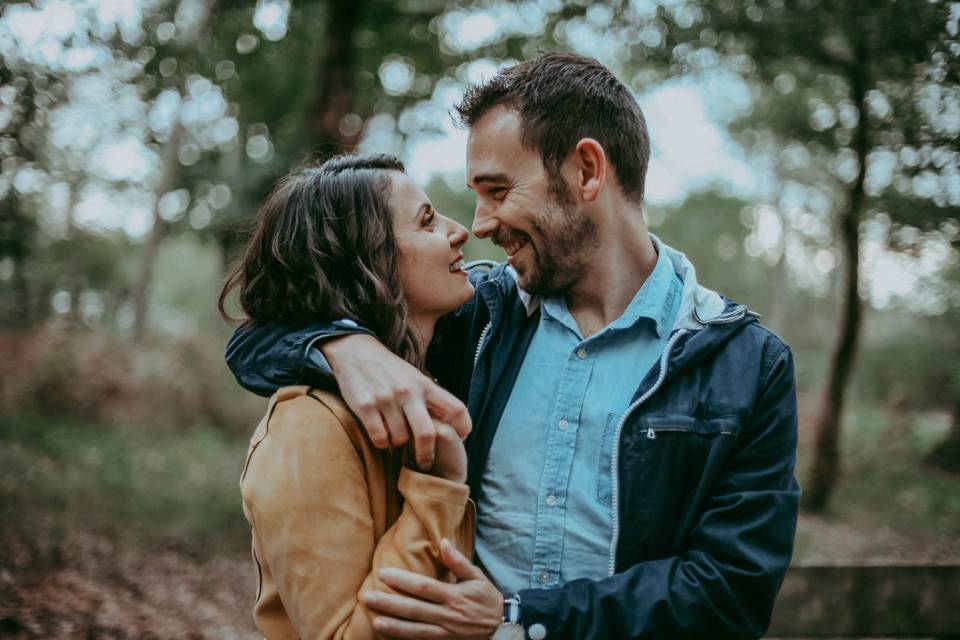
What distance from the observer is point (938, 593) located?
11.4 ft

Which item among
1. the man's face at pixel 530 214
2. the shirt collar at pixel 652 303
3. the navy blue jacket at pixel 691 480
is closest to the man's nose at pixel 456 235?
the man's face at pixel 530 214

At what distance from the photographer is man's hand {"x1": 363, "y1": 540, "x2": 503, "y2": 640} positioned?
173 cm

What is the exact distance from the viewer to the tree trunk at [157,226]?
13164 millimetres

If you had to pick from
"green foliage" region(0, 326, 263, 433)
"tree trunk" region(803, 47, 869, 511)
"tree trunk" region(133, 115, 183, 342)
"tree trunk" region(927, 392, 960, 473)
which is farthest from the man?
"tree trunk" region(133, 115, 183, 342)

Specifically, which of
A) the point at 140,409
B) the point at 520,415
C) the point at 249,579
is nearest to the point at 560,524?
the point at 520,415

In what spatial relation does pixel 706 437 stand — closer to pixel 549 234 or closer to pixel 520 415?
pixel 520 415

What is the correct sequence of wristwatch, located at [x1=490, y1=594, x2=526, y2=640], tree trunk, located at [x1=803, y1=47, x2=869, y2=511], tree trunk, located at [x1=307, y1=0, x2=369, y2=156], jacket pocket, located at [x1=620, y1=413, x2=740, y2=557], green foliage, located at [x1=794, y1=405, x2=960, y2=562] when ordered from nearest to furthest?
wristwatch, located at [x1=490, y1=594, x2=526, y2=640] < jacket pocket, located at [x1=620, y1=413, x2=740, y2=557] < green foliage, located at [x1=794, y1=405, x2=960, y2=562] < tree trunk, located at [x1=307, y1=0, x2=369, y2=156] < tree trunk, located at [x1=803, y1=47, x2=869, y2=511]

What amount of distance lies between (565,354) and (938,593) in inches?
95.1

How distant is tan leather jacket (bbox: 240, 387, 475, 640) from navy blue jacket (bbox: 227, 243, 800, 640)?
19cm

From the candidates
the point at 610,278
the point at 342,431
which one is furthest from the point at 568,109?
the point at 342,431

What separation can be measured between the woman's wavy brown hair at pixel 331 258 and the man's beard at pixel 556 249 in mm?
509

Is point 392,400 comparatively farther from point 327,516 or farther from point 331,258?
point 331,258

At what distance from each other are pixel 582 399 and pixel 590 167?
2.64 feet

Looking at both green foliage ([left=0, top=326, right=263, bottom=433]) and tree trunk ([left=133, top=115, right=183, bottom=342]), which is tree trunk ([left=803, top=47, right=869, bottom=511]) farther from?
tree trunk ([left=133, top=115, right=183, bottom=342])
